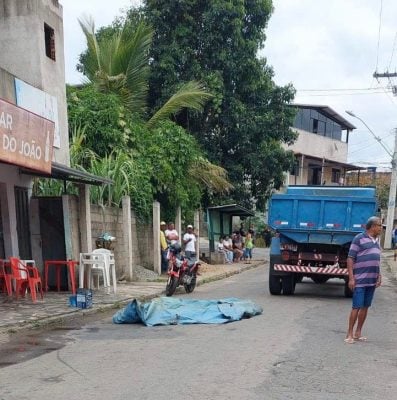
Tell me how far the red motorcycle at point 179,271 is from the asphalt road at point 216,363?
13.3 feet

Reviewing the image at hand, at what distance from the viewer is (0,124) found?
870 centimetres

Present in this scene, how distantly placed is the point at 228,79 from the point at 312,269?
46.5ft

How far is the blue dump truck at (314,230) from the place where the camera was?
13234mm

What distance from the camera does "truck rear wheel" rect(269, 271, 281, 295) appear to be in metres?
14.1

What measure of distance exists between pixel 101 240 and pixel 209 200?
12721 millimetres

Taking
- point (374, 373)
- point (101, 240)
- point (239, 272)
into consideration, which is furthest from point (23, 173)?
point (239, 272)

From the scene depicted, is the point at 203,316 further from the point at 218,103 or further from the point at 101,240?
the point at 218,103

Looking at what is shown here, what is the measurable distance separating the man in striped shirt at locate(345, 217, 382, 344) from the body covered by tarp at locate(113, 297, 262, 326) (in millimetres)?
2384

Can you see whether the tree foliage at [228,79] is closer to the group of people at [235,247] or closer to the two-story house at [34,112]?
the group of people at [235,247]

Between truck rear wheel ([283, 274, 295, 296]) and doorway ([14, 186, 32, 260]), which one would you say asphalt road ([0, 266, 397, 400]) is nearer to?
truck rear wheel ([283, 274, 295, 296])

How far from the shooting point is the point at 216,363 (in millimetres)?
6750

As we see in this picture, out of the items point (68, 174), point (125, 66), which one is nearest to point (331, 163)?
Result: point (125, 66)

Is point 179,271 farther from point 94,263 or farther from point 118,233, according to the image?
point 118,233

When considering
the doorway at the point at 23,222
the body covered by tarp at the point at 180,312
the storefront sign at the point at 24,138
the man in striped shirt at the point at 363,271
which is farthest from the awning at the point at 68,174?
the man in striped shirt at the point at 363,271
